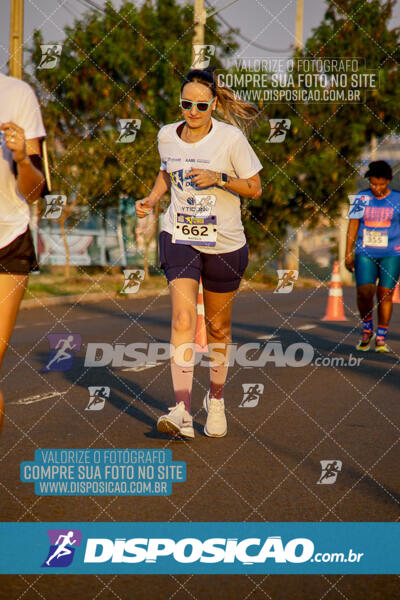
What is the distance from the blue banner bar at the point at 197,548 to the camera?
364 cm

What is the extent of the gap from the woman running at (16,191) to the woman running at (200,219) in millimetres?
1592

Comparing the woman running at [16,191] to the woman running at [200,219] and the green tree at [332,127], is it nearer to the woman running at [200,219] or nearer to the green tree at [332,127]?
the woman running at [200,219]

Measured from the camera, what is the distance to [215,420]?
19.4 ft

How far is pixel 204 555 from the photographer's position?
12.2 feet

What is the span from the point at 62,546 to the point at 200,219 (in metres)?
2.38

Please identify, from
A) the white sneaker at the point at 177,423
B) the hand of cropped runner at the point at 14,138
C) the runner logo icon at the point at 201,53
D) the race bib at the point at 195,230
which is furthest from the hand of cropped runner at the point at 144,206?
the runner logo icon at the point at 201,53

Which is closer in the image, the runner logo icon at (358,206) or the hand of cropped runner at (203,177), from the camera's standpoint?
the hand of cropped runner at (203,177)

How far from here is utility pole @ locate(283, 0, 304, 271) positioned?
30188mm

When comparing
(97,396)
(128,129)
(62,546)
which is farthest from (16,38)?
(62,546)

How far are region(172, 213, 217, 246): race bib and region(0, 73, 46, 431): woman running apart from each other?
163 centimetres

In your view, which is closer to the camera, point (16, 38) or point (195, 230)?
point (195, 230)

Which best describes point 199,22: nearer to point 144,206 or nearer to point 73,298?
point 73,298

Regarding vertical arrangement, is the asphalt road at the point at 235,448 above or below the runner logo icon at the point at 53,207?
above

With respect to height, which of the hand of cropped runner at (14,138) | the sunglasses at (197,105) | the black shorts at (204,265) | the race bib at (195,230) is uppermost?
the hand of cropped runner at (14,138)
